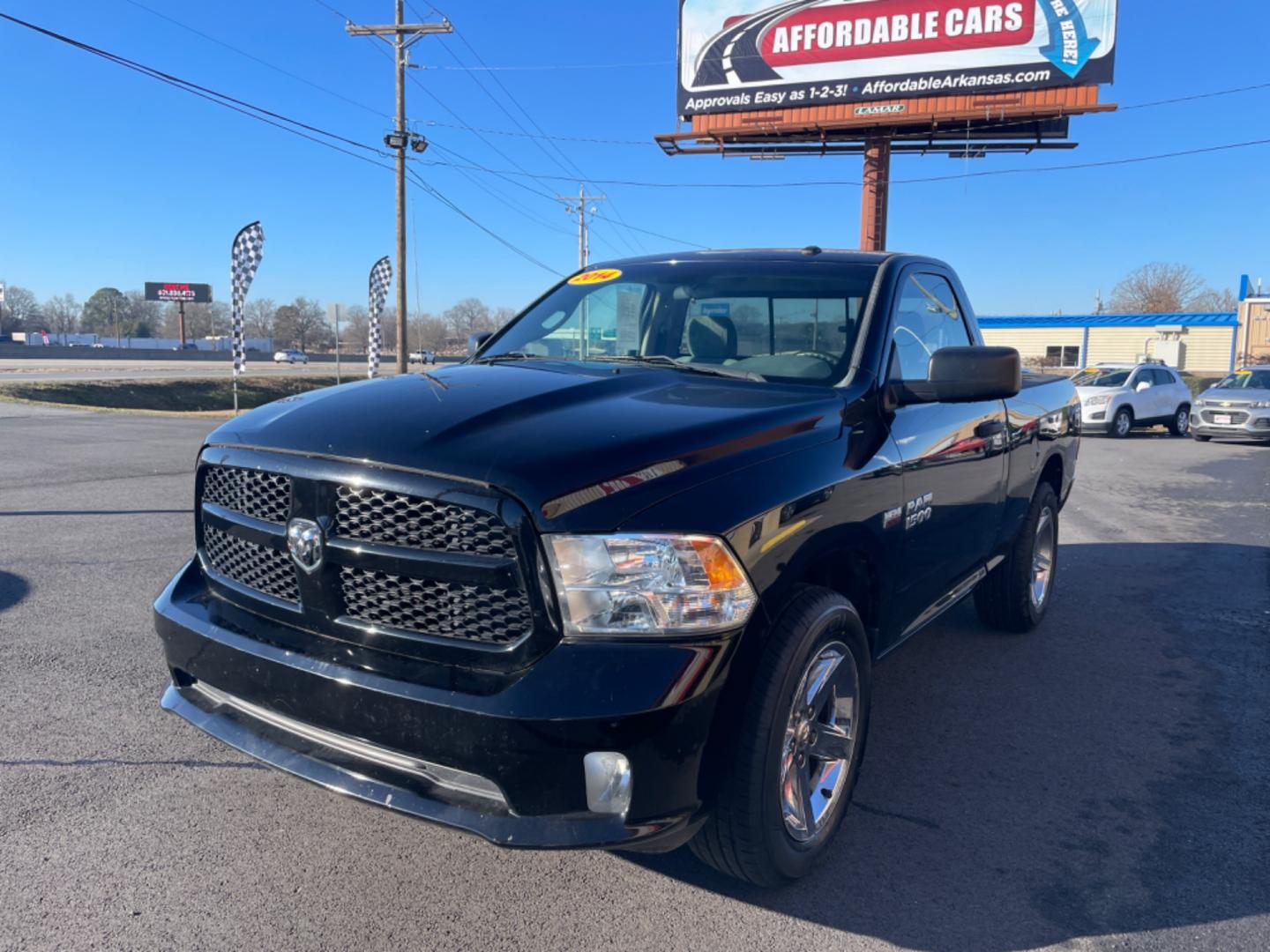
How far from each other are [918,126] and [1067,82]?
12.4 feet

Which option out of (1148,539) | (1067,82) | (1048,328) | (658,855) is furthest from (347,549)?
(1048,328)

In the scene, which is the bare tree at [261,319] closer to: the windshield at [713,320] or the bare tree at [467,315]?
the bare tree at [467,315]

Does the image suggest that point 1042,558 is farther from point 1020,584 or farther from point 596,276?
point 596,276

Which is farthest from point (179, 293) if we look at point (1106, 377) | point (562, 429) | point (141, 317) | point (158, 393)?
point (562, 429)

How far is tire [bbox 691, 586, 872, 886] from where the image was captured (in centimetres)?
243

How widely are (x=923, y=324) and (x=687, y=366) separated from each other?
1192 mm

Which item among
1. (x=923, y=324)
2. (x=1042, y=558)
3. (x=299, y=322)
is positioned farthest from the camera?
(x=299, y=322)

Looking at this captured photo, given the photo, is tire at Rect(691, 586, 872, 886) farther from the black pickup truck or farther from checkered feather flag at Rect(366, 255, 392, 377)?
checkered feather flag at Rect(366, 255, 392, 377)

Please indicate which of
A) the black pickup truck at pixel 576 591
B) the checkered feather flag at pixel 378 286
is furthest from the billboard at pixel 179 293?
the black pickup truck at pixel 576 591

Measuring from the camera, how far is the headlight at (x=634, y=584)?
223 centimetres

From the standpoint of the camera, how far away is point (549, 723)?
2145 mm

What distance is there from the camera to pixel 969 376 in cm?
322

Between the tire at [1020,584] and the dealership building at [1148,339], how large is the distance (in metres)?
49.5

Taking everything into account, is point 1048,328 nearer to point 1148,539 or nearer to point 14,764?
point 1148,539
